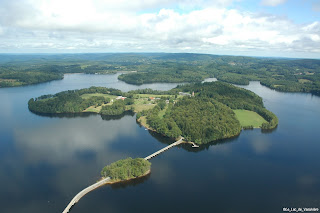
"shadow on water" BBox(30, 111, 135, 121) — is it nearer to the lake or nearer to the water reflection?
the water reflection

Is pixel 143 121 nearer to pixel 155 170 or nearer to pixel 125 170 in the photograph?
pixel 155 170

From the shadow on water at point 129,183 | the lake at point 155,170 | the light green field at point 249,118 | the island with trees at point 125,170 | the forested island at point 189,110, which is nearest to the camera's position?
the lake at point 155,170

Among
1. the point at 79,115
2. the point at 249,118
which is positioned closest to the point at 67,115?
the point at 79,115

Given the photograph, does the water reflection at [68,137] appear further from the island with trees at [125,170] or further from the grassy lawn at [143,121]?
the island with trees at [125,170]

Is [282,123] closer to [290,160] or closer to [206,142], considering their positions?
[290,160]

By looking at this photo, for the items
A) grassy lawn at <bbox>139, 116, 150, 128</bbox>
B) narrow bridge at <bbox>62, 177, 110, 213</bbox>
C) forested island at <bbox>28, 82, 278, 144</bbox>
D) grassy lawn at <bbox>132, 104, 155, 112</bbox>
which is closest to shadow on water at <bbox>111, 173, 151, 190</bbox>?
narrow bridge at <bbox>62, 177, 110, 213</bbox>

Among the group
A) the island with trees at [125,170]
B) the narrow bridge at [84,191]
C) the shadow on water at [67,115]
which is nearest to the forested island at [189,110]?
the shadow on water at [67,115]

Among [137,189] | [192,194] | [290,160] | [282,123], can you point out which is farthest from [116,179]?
[282,123]
